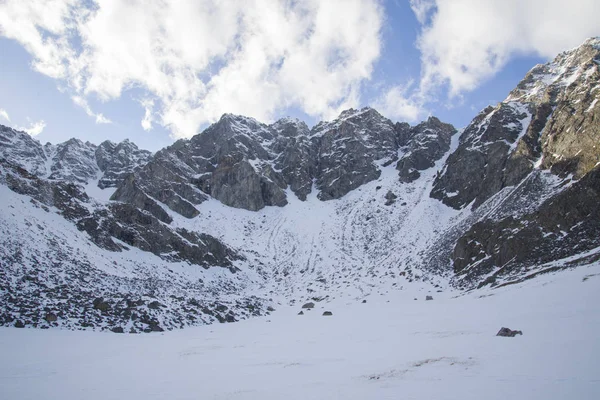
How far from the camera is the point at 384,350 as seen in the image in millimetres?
11820

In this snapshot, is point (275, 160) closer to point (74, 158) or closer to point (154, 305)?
point (74, 158)

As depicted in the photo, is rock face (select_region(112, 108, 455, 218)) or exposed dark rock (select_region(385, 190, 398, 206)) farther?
rock face (select_region(112, 108, 455, 218))

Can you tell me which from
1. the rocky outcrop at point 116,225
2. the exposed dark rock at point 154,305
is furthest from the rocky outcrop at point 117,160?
the exposed dark rock at point 154,305

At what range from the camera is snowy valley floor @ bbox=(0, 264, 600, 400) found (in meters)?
6.95

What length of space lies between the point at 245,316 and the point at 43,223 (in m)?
27.8

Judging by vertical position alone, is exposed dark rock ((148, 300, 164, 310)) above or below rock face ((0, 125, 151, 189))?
below

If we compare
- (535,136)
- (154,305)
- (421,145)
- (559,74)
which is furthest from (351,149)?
(154,305)

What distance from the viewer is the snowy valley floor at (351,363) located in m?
6.95

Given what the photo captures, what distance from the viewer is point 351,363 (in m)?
10.4

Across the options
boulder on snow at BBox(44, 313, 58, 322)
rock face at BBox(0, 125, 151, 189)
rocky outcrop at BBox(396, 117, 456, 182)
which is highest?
rock face at BBox(0, 125, 151, 189)

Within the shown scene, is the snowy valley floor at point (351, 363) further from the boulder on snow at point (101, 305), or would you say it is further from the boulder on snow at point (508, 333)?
the boulder on snow at point (101, 305)

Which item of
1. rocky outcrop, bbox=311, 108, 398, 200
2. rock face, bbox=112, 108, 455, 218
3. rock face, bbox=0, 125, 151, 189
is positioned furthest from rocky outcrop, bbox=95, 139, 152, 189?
rocky outcrop, bbox=311, 108, 398, 200

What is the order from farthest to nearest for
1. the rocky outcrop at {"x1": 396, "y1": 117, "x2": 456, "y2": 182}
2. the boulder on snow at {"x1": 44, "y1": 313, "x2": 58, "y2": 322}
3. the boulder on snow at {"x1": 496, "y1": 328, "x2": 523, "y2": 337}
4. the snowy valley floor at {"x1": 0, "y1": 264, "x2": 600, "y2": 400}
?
the rocky outcrop at {"x1": 396, "y1": 117, "x2": 456, "y2": 182} < the boulder on snow at {"x1": 44, "y1": 313, "x2": 58, "y2": 322} < the boulder on snow at {"x1": 496, "y1": 328, "x2": 523, "y2": 337} < the snowy valley floor at {"x1": 0, "y1": 264, "x2": 600, "y2": 400}

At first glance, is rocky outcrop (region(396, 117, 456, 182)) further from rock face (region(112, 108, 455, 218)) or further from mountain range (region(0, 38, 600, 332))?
mountain range (region(0, 38, 600, 332))
